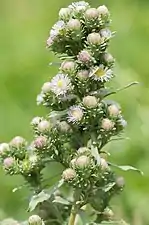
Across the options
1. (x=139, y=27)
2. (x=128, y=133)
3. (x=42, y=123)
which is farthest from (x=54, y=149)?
(x=139, y=27)

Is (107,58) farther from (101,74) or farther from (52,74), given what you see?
(52,74)

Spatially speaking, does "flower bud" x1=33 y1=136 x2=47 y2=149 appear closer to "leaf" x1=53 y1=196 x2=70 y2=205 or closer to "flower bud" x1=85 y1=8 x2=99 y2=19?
→ "leaf" x1=53 y1=196 x2=70 y2=205

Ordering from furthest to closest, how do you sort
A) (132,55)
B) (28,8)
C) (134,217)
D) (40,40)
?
(28,8) < (40,40) < (132,55) < (134,217)

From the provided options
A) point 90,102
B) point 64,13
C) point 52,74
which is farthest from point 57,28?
point 52,74

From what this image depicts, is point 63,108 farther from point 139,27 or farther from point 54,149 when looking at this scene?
point 139,27

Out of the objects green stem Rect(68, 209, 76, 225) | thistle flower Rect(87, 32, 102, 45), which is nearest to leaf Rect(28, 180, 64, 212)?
green stem Rect(68, 209, 76, 225)
